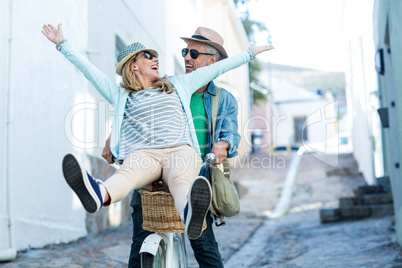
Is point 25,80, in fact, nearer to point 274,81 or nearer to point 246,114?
point 246,114

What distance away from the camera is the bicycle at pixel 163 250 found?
2.68 m

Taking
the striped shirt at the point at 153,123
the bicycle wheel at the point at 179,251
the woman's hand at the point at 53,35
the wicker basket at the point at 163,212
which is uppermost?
the woman's hand at the point at 53,35

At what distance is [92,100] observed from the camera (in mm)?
6980

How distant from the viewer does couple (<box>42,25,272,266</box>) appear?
2404 mm

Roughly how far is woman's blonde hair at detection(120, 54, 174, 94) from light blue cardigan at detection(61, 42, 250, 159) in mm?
41

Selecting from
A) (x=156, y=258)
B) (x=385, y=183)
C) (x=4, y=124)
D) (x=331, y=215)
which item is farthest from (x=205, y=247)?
(x=385, y=183)

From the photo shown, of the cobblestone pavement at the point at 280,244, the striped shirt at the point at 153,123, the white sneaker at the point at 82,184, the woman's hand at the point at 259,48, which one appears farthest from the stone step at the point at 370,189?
the white sneaker at the point at 82,184

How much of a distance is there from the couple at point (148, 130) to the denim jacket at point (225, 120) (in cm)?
8

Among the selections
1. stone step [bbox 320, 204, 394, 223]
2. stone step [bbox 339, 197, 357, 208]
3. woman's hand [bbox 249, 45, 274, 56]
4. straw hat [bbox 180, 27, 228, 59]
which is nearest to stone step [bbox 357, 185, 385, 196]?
stone step [bbox 339, 197, 357, 208]

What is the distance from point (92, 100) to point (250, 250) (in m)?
2.96

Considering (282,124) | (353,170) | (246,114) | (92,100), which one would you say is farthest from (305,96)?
(92,100)

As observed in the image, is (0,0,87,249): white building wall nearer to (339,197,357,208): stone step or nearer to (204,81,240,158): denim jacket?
(204,81,240,158): denim jacket

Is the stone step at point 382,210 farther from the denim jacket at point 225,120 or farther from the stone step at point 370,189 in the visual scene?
the denim jacket at point 225,120

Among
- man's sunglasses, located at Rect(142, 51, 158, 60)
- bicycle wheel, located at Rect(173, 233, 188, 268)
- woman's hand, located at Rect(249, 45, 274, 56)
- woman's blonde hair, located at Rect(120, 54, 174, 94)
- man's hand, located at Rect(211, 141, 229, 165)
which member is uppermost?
woman's hand, located at Rect(249, 45, 274, 56)
